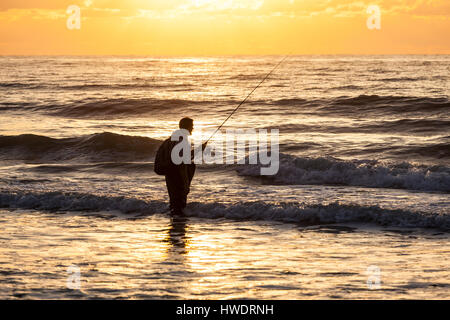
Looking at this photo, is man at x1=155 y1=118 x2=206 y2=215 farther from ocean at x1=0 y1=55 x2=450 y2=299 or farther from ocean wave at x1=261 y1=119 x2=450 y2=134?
ocean wave at x1=261 y1=119 x2=450 y2=134

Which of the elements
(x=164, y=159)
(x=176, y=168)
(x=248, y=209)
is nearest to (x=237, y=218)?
(x=248, y=209)

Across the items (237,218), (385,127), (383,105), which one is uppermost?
(383,105)

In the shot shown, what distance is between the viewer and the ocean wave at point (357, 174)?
12297 millimetres

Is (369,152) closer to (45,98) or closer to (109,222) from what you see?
(109,222)

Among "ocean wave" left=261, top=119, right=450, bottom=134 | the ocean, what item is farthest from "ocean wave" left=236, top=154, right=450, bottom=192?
"ocean wave" left=261, top=119, right=450, bottom=134

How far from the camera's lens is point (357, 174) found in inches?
512

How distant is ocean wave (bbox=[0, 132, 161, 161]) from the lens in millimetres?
17750

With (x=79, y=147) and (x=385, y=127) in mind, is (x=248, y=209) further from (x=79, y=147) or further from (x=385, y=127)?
(x=385, y=127)

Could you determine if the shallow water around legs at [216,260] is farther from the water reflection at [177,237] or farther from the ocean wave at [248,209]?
the ocean wave at [248,209]

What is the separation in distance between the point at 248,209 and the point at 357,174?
4.05 m

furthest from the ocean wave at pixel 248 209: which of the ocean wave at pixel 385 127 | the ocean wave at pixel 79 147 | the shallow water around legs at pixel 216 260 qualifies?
the ocean wave at pixel 385 127

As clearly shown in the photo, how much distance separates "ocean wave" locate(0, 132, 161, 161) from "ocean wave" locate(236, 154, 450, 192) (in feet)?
15.4

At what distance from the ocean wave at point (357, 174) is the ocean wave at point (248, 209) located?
314 centimetres

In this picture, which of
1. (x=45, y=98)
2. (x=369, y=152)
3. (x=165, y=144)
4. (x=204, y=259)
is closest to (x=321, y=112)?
(x=369, y=152)
